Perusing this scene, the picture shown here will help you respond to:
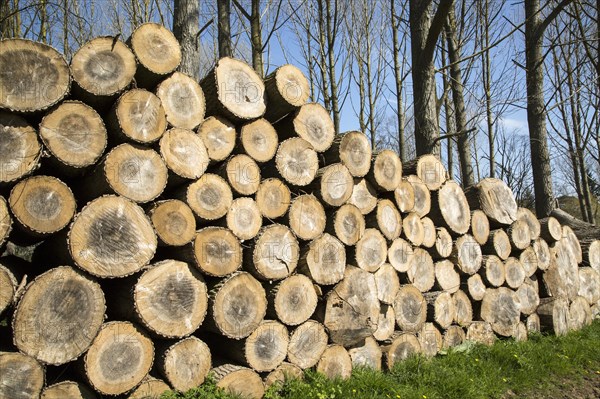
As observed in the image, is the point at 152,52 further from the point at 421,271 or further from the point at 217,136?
the point at 421,271

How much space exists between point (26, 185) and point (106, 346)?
111cm

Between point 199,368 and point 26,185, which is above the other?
point 26,185

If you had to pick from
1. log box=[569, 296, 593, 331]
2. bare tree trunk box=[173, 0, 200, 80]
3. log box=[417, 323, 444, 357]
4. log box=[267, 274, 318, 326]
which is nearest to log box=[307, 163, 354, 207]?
log box=[267, 274, 318, 326]

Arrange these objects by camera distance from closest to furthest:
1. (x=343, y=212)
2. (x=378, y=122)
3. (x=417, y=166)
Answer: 1. (x=343, y=212)
2. (x=417, y=166)
3. (x=378, y=122)

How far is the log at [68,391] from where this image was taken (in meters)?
3.07

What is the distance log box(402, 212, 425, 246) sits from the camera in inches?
202

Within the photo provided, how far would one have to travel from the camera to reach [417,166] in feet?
18.0

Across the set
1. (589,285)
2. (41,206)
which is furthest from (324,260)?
(589,285)

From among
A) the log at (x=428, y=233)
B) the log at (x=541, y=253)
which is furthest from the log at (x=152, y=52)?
the log at (x=541, y=253)

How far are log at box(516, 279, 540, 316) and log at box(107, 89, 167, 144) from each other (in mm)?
4736

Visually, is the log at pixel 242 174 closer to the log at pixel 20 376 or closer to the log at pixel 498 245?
the log at pixel 20 376

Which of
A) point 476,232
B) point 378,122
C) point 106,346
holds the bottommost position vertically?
point 106,346

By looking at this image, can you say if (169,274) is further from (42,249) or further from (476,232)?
(476,232)

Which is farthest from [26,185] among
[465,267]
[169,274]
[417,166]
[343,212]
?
[465,267]
